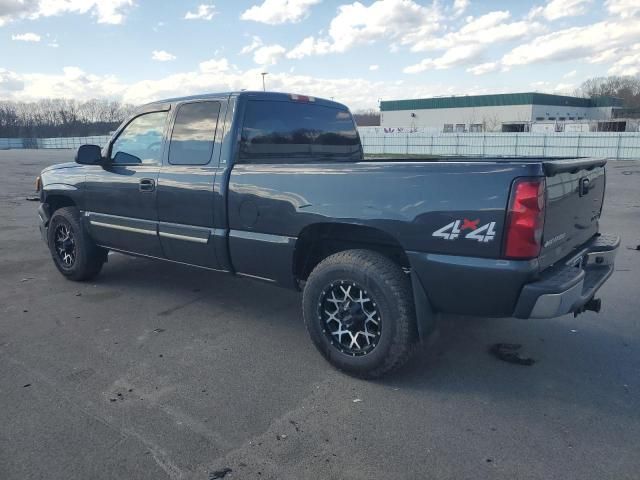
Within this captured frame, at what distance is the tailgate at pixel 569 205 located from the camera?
2949 mm

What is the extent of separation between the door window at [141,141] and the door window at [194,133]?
0.77 feet

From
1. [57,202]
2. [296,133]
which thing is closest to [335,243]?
[296,133]

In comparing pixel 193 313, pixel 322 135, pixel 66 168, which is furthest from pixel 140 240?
pixel 322 135

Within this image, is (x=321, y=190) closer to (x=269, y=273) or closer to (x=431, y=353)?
(x=269, y=273)

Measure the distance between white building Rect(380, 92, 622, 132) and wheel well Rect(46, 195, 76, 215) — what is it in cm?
6926

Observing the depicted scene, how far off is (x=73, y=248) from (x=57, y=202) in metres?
0.64

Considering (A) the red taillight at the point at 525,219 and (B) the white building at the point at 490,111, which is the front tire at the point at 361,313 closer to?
(A) the red taillight at the point at 525,219

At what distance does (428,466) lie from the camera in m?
2.57

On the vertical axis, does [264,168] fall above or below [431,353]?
above

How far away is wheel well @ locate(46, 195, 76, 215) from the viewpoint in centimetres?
581

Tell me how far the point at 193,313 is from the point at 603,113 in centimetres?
9695

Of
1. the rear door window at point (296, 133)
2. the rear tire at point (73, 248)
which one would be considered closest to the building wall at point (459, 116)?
the rear door window at point (296, 133)

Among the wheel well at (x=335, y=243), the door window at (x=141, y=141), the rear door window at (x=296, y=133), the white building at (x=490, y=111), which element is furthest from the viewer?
the white building at (x=490, y=111)

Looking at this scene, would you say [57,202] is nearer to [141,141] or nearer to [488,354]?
[141,141]
